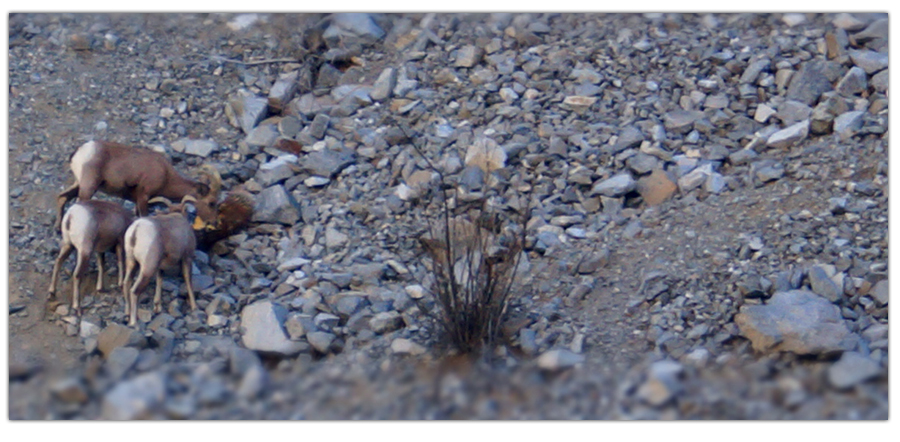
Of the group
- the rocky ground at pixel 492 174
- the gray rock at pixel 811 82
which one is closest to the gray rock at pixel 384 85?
the rocky ground at pixel 492 174

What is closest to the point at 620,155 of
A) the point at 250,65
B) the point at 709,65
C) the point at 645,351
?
the point at 709,65

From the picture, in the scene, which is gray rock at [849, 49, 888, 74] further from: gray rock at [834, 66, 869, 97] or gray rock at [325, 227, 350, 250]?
gray rock at [325, 227, 350, 250]

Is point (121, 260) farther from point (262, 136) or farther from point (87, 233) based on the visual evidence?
point (262, 136)

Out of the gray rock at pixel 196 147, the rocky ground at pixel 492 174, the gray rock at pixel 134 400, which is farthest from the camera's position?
the gray rock at pixel 196 147

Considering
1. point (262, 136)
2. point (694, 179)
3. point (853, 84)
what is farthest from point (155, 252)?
point (853, 84)

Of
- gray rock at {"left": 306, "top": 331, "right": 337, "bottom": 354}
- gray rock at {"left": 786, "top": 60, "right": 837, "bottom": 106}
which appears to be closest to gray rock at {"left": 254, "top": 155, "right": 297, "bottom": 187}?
gray rock at {"left": 306, "top": 331, "right": 337, "bottom": 354}

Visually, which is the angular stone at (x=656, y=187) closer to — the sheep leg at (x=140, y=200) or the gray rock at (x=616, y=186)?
the gray rock at (x=616, y=186)
